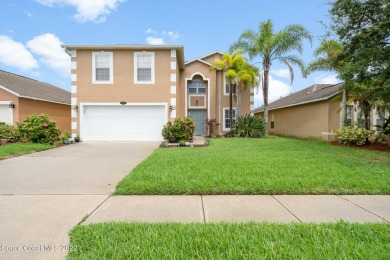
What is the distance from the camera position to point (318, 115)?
1505 cm

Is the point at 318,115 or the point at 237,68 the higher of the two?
the point at 237,68

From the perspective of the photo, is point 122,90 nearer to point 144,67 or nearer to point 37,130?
point 144,67

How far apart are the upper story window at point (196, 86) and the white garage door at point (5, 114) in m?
11.8

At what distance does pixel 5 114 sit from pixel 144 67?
8.88m

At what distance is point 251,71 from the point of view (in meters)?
15.6

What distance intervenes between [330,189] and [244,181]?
1.56 m

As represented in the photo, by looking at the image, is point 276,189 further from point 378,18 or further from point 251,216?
point 378,18

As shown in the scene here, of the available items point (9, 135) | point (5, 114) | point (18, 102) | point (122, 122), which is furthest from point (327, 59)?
point (5, 114)

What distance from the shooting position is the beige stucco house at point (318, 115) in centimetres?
1374

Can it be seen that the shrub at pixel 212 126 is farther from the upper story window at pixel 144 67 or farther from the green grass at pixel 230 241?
the green grass at pixel 230 241

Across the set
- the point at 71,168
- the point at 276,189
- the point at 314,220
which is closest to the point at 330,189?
the point at 276,189

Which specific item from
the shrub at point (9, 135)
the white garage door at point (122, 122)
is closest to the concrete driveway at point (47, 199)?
the shrub at point (9, 135)

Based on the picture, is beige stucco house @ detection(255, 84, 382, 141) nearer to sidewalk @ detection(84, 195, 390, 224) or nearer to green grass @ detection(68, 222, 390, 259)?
sidewalk @ detection(84, 195, 390, 224)

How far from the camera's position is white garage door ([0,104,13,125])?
1314 centimetres
